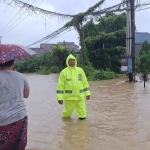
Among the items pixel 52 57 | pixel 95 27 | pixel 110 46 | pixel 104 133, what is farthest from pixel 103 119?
pixel 52 57

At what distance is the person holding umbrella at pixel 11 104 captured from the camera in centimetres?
292

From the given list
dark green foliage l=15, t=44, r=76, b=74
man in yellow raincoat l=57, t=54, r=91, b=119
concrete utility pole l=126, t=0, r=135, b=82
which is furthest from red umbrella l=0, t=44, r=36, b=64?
dark green foliage l=15, t=44, r=76, b=74

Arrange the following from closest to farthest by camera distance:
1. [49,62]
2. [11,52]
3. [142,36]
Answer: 1. [11,52]
2. [49,62]
3. [142,36]

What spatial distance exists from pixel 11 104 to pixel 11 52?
1.82 ft

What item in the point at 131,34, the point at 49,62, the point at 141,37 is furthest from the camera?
the point at 141,37

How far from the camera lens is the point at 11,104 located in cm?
297

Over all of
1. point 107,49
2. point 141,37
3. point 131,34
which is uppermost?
point 141,37

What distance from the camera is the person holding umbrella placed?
2924mm

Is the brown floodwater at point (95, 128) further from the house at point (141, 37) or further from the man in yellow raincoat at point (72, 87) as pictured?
the house at point (141, 37)

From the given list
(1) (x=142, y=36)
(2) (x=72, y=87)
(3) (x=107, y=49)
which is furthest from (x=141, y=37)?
(2) (x=72, y=87)

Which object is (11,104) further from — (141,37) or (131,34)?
(141,37)

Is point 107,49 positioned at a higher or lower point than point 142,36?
lower

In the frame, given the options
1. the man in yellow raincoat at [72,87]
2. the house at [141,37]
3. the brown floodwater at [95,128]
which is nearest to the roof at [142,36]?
the house at [141,37]

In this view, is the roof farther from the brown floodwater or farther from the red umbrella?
the red umbrella
